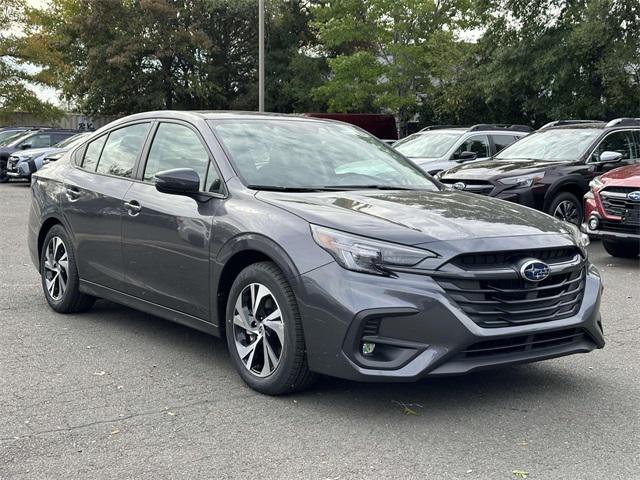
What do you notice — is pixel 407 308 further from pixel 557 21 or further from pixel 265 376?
pixel 557 21

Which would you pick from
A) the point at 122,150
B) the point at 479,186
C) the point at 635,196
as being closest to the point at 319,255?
the point at 122,150

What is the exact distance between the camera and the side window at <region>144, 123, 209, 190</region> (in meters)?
5.48

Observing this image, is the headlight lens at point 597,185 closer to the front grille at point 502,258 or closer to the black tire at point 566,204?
the black tire at point 566,204

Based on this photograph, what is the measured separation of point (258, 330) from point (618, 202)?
640 centimetres

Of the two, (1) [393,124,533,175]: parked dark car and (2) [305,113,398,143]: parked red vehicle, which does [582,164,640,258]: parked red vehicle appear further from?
(2) [305,113,398,143]: parked red vehicle

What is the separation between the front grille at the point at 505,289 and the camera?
4242 millimetres

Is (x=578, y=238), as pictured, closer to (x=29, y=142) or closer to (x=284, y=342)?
(x=284, y=342)

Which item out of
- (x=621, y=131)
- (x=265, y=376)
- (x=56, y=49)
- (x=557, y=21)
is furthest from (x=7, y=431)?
(x=56, y=49)

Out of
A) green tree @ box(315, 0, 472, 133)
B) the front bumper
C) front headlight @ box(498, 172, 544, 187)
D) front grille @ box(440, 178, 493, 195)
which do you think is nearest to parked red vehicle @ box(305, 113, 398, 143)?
green tree @ box(315, 0, 472, 133)

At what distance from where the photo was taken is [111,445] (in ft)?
13.1

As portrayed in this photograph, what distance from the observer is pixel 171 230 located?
5.36 m

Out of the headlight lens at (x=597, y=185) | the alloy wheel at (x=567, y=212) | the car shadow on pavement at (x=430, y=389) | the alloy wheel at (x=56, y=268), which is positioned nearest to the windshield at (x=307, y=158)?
the car shadow on pavement at (x=430, y=389)

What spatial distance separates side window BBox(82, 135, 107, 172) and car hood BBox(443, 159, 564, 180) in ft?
19.9

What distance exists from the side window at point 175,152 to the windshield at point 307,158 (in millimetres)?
189
